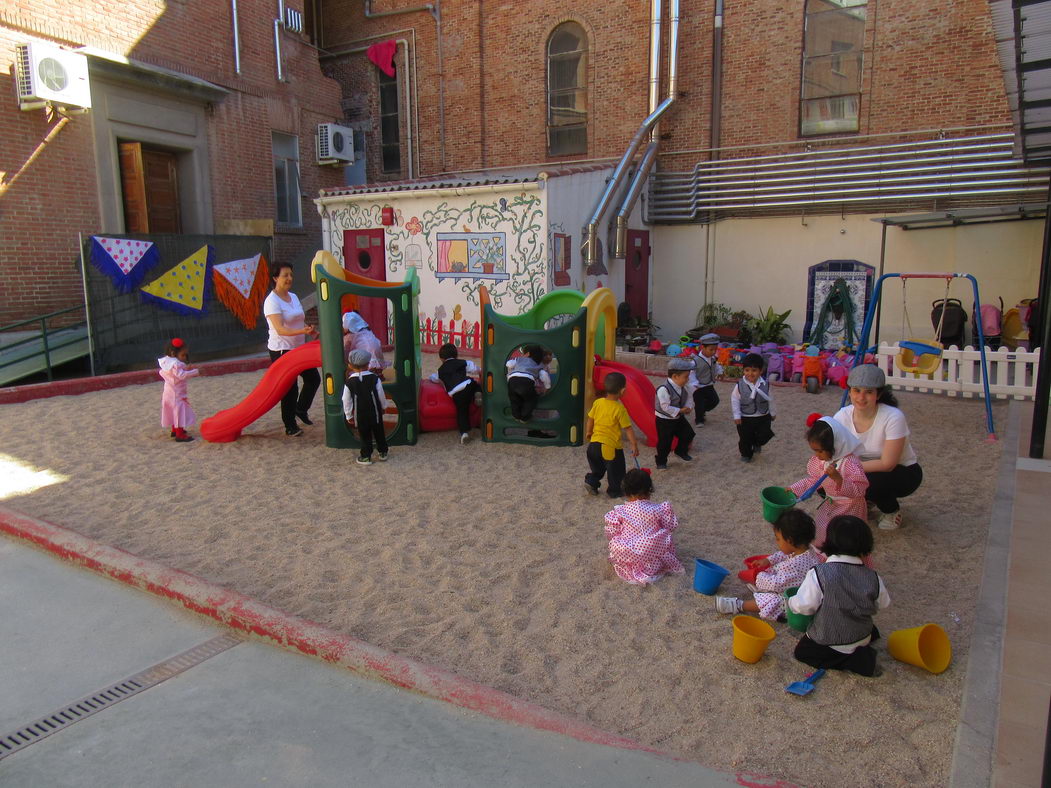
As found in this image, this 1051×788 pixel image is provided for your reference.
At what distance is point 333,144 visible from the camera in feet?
59.2

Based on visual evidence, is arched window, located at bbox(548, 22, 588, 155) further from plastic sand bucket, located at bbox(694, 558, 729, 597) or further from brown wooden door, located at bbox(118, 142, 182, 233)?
plastic sand bucket, located at bbox(694, 558, 729, 597)

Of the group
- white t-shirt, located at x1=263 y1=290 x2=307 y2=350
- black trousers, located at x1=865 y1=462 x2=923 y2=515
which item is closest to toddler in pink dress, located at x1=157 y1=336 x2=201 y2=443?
white t-shirt, located at x1=263 y1=290 x2=307 y2=350

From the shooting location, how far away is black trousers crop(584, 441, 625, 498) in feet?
19.3

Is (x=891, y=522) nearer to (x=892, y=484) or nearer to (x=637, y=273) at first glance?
(x=892, y=484)

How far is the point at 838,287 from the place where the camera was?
44.7ft

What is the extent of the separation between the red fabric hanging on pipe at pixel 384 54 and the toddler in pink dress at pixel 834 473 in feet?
57.4

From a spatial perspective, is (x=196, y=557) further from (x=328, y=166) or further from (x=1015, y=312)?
(x=328, y=166)

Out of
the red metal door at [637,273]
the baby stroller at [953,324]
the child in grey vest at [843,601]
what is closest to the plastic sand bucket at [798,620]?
the child in grey vest at [843,601]

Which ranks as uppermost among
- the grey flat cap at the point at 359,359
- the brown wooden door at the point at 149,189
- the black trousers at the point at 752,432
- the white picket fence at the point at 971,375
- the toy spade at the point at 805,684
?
the brown wooden door at the point at 149,189

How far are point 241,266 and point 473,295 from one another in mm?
4432

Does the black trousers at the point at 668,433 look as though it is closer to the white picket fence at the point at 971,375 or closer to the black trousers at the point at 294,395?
the white picket fence at the point at 971,375

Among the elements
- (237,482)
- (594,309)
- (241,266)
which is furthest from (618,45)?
(237,482)

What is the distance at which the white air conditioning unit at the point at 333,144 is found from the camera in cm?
1795

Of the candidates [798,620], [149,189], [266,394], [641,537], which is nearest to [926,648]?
[798,620]
